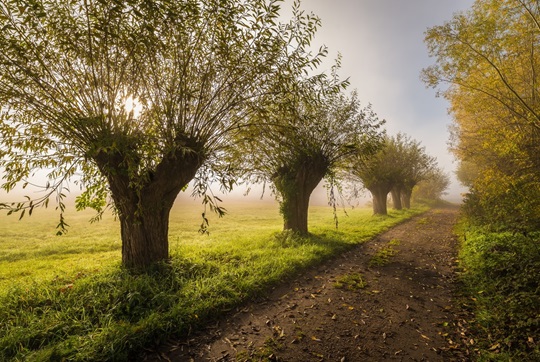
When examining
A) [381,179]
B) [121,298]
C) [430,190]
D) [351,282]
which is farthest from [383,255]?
[430,190]

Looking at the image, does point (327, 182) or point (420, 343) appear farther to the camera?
point (327, 182)

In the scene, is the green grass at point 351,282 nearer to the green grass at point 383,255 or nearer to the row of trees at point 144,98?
the green grass at point 383,255

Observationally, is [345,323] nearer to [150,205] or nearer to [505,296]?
[505,296]

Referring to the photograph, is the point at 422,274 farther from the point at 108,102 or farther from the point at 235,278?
the point at 108,102

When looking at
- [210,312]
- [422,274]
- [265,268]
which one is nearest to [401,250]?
[422,274]

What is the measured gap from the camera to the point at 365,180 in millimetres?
29328

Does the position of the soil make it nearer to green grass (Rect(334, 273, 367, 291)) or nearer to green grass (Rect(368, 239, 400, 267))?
green grass (Rect(334, 273, 367, 291))

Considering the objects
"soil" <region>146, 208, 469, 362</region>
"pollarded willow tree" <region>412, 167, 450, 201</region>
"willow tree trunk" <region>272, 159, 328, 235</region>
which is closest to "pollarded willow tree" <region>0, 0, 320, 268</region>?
"soil" <region>146, 208, 469, 362</region>

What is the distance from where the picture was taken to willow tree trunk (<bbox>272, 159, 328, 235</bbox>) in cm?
1541

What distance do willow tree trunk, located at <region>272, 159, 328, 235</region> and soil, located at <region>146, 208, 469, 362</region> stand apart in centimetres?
553

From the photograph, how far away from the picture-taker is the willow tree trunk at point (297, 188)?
15413 mm

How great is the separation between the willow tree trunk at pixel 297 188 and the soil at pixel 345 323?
5528 mm

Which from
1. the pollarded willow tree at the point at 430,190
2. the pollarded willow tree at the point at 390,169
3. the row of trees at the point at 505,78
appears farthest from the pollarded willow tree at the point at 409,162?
the pollarded willow tree at the point at 430,190

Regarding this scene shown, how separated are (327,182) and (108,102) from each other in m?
11.4
